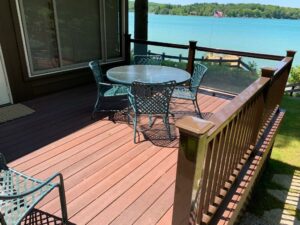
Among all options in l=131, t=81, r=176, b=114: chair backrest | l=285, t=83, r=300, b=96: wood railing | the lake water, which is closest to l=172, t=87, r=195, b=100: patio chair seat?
l=131, t=81, r=176, b=114: chair backrest

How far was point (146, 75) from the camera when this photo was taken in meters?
3.68

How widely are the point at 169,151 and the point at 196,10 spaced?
14.6 m

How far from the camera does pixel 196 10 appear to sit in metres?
15.5

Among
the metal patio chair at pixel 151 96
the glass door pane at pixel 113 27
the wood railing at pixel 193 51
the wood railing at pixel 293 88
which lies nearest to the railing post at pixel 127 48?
the wood railing at pixel 193 51

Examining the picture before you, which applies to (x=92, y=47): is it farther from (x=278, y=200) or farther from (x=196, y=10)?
(x=196, y=10)

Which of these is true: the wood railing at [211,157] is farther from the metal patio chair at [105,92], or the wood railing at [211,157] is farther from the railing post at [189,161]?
the metal patio chair at [105,92]

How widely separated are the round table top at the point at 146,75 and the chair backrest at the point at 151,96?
404mm

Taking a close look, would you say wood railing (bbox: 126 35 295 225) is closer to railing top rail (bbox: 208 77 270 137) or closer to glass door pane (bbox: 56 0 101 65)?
railing top rail (bbox: 208 77 270 137)

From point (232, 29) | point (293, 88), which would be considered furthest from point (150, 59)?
point (232, 29)

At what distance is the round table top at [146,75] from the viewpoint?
3408 mm

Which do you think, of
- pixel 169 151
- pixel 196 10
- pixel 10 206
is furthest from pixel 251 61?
pixel 196 10

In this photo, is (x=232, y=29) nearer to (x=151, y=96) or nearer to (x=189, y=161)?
(x=151, y=96)

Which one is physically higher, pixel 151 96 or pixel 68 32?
pixel 68 32

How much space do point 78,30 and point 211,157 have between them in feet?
14.2
